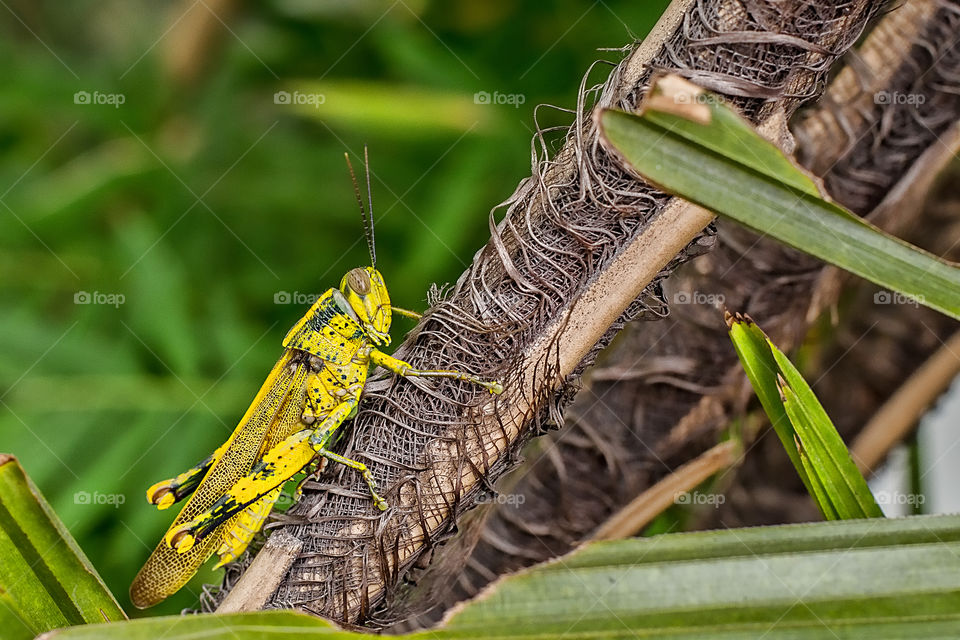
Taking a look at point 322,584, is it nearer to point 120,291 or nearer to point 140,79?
point 120,291

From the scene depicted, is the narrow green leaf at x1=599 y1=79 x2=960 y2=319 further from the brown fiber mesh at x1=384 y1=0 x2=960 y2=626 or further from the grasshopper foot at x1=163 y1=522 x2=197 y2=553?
the grasshopper foot at x1=163 y1=522 x2=197 y2=553

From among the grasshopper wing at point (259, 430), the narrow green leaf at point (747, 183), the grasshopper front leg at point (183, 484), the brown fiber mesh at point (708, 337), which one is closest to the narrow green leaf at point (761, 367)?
the narrow green leaf at point (747, 183)

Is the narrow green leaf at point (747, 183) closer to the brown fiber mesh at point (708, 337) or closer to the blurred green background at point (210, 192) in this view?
the brown fiber mesh at point (708, 337)

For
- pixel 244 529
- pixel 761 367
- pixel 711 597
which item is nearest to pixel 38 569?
pixel 244 529

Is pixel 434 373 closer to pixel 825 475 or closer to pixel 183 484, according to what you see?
pixel 825 475

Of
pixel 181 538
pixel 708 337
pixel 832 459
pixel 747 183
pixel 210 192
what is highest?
pixel 210 192

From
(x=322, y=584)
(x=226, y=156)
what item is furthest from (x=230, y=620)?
(x=226, y=156)

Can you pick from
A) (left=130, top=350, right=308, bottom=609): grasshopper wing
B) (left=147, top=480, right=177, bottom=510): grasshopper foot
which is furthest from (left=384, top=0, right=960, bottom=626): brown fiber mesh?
(left=147, top=480, right=177, bottom=510): grasshopper foot
